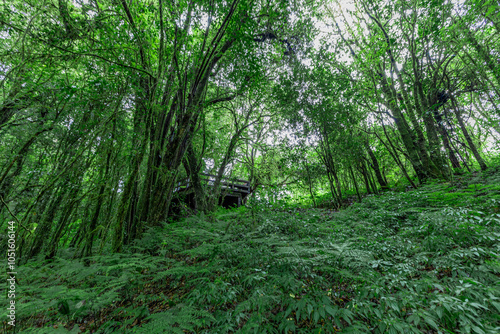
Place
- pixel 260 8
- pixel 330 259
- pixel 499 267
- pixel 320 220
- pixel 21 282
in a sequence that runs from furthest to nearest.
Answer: pixel 260 8 < pixel 320 220 < pixel 21 282 < pixel 330 259 < pixel 499 267

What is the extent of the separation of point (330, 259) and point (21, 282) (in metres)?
5.00

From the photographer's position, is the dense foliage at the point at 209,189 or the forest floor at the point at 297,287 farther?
the dense foliage at the point at 209,189

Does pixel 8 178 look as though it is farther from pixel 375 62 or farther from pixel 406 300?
pixel 375 62

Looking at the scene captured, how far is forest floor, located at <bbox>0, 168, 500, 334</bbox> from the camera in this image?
1884mm

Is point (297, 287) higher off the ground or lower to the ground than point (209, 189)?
lower

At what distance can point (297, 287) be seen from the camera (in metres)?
2.43

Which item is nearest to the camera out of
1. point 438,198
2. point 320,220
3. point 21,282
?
point 21,282

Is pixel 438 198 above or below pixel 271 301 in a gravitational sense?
above

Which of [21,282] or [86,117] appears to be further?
[86,117]

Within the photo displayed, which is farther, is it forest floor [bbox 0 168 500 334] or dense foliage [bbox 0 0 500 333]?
dense foliage [bbox 0 0 500 333]

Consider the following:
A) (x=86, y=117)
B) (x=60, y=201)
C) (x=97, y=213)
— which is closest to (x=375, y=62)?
(x=86, y=117)

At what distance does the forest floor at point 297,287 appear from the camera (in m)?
1.88

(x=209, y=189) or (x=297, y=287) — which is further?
(x=209, y=189)

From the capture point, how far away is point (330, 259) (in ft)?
9.07
